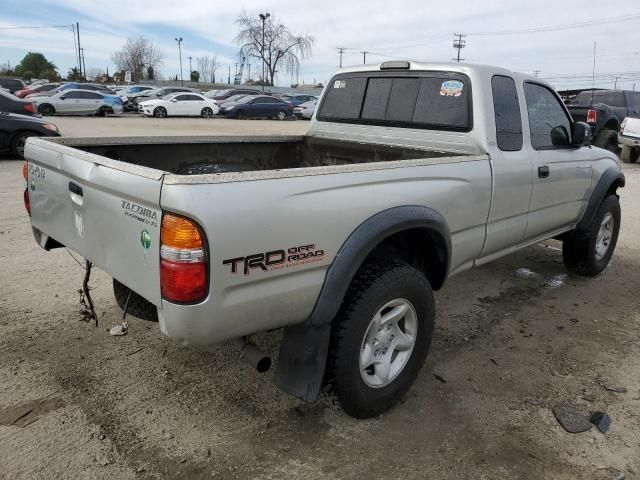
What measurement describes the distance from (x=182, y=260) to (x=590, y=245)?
14.2ft

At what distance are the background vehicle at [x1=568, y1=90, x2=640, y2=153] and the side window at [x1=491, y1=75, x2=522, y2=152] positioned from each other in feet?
35.5

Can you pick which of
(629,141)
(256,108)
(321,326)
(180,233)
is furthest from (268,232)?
(256,108)

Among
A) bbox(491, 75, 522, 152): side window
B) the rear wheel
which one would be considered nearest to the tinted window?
bbox(491, 75, 522, 152): side window

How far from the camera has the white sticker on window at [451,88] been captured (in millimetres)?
3709

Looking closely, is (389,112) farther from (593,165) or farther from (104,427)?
(104,427)

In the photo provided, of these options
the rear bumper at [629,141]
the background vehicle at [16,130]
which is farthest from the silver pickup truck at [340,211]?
the rear bumper at [629,141]

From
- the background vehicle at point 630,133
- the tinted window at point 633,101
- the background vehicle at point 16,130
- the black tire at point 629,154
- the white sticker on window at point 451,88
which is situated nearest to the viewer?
the white sticker on window at point 451,88

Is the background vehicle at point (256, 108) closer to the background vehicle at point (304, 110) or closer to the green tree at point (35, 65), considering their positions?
the background vehicle at point (304, 110)

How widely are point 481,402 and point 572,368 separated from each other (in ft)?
2.84

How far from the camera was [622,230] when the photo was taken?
7.35m

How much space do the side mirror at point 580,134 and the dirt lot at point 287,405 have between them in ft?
4.66

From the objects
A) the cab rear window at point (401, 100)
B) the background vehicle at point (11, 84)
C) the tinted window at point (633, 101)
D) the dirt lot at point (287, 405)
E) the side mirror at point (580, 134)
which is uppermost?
the background vehicle at point (11, 84)

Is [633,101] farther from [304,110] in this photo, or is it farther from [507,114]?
[304,110]

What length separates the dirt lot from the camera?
2557 mm
